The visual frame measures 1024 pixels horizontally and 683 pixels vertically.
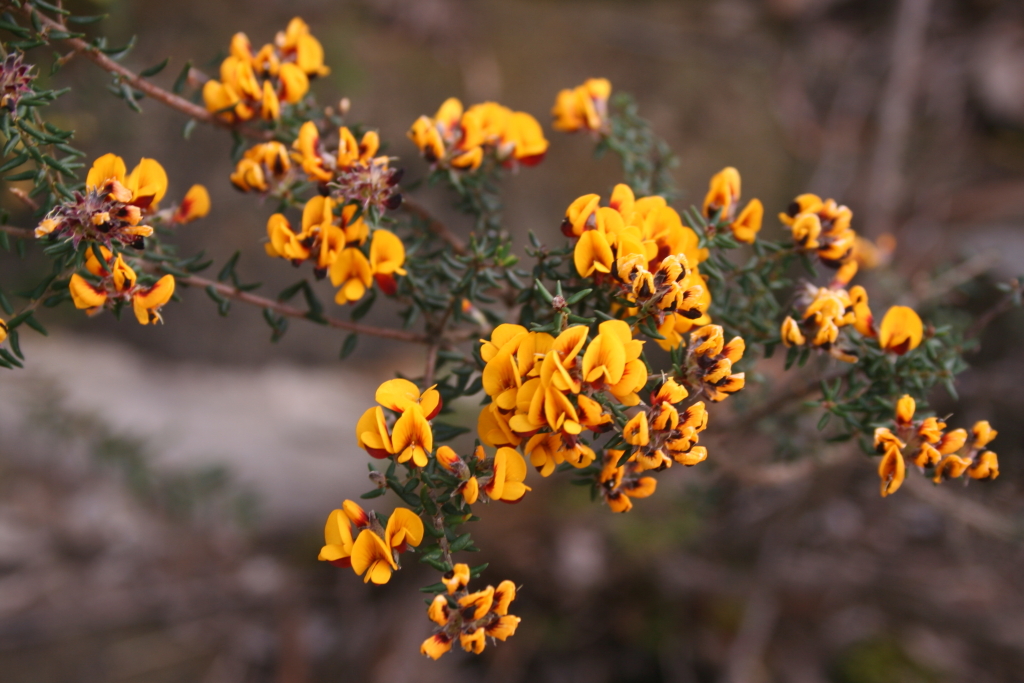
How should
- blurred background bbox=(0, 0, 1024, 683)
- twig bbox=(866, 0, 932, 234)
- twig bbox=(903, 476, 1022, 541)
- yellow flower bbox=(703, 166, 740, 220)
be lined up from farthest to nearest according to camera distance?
twig bbox=(866, 0, 932, 234) → blurred background bbox=(0, 0, 1024, 683) → twig bbox=(903, 476, 1022, 541) → yellow flower bbox=(703, 166, 740, 220)

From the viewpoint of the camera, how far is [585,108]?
1.37m

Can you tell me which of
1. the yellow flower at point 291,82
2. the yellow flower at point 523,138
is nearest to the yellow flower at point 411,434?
the yellow flower at point 523,138

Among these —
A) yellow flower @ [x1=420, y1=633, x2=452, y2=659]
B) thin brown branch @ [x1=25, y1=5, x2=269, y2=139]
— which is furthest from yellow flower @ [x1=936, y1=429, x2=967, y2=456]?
thin brown branch @ [x1=25, y1=5, x2=269, y2=139]

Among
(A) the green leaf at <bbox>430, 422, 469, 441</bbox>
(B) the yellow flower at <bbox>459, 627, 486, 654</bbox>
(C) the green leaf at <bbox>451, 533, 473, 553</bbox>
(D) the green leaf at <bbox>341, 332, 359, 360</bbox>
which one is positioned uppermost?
(C) the green leaf at <bbox>451, 533, 473, 553</bbox>

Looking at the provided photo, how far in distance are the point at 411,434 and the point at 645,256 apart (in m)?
0.43

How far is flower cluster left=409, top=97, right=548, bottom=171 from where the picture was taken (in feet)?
3.86

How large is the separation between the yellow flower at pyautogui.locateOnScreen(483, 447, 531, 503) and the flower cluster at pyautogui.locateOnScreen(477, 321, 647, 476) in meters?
0.02

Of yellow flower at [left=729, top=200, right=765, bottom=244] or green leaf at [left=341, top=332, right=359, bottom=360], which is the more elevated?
yellow flower at [left=729, top=200, right=765, bottom=244]

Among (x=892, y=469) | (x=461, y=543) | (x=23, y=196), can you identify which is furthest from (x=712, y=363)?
(x=23, y=196)

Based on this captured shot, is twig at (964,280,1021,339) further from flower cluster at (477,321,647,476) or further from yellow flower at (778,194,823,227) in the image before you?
flower cluster at (477,321,647,476)

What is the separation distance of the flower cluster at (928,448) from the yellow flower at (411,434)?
679mm

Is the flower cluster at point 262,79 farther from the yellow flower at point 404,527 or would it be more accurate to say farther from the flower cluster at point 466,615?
the flower cluster at point 466,615

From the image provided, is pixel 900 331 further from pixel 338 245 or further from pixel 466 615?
pixel 338 245

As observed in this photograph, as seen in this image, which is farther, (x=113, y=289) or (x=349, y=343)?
(x=349, y=343)
